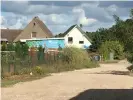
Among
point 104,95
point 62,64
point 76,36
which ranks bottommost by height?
point 104,95

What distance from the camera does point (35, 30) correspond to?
76562mm

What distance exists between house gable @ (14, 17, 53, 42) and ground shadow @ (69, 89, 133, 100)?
192ft

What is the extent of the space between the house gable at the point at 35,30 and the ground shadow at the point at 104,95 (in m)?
58.6

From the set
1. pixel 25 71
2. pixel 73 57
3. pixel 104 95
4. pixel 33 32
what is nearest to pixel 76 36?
pixel 33 32

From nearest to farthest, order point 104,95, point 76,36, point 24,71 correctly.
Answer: point 104,95 < point 24,71 < point 76,36

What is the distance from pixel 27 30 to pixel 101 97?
62.6m

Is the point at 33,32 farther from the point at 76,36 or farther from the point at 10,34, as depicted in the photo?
the point at 76,36

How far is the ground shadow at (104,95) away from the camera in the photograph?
1541 centimetres

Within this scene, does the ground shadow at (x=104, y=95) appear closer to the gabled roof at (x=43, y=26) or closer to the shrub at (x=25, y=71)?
the shrub at (x=25, y=71)

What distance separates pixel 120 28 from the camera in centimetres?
3116

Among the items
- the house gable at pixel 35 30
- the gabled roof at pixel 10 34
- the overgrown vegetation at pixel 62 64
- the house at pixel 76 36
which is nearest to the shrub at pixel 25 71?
the overgrown vegetation at pixel 62 64

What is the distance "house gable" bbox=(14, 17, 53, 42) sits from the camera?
76.3 meters

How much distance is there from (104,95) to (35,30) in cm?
6101

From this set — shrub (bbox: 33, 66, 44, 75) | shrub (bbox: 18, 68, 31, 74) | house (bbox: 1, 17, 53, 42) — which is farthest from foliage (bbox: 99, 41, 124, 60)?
shrub (bbox: 18, 68, 31, 74)
